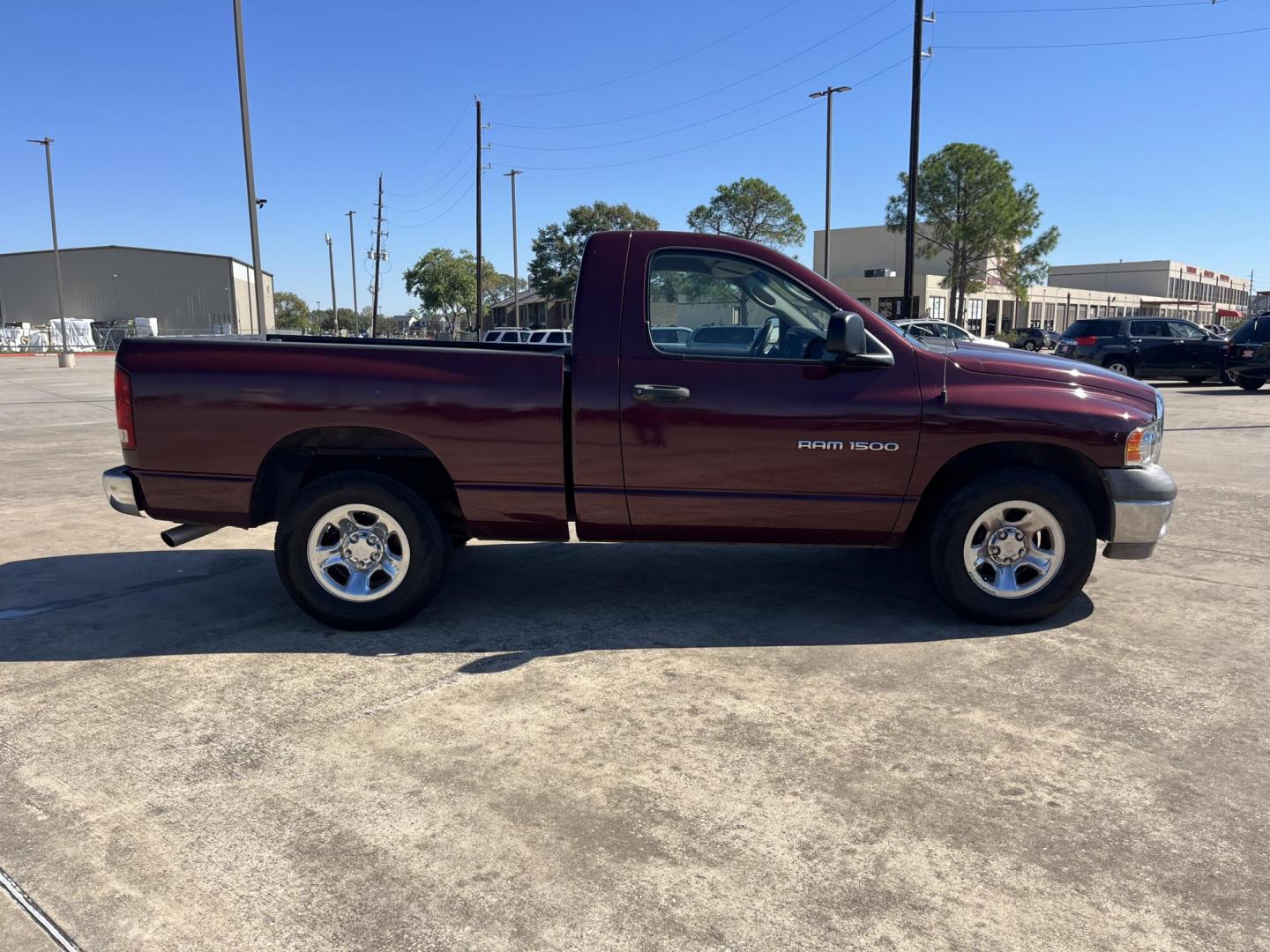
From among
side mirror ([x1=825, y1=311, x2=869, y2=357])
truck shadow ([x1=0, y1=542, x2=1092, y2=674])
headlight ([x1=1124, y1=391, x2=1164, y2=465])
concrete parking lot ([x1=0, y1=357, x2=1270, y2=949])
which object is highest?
side mirror ([x1=825, y1=311, x2=869, y2=357])

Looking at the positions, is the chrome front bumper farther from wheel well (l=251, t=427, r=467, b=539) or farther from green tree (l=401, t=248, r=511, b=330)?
green tree (l=401, t=248, r=511, b=330)

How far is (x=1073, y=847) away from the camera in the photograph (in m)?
2.80

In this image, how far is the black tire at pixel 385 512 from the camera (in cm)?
454

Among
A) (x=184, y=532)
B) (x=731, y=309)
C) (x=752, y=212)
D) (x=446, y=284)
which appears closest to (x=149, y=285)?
(x=446, y=284)

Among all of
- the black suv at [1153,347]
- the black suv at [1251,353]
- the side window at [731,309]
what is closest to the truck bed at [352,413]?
the side window at [731,309]

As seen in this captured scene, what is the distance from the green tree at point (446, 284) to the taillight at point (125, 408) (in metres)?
82.3

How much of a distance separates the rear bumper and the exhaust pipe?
4700 millimetres

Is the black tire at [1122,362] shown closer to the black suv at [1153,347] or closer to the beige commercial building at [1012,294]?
the black suv at [1153,347]

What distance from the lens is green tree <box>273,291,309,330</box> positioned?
5162 inches

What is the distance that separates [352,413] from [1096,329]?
25360 mm

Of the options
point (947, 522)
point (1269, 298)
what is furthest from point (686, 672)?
point (1269, 298)

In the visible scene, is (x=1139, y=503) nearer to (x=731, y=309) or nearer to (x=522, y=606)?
(x=731, y=309)

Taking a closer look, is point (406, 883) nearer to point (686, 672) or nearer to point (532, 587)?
point (686, 672)

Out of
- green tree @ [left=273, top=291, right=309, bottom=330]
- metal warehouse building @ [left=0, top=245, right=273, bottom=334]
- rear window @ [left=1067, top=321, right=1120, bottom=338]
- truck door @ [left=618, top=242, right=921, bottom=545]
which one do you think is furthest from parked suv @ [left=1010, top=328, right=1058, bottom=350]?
green tree @ [left=273, top=291, right=309, bottom=330]
